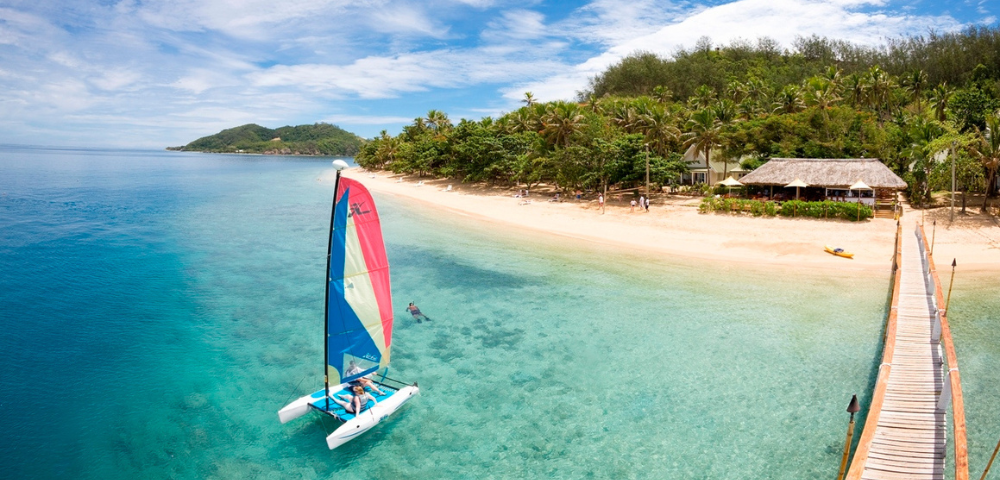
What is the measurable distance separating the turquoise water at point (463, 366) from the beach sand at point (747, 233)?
2.03m

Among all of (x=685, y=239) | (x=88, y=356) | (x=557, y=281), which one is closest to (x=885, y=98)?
(x=685, y=239)

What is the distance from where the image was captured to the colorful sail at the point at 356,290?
38.0 ft

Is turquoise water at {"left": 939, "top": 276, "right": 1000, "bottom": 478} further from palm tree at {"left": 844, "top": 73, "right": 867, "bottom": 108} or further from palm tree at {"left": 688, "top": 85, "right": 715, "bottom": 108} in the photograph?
palm tree at {"left": 688, "top": 85, "right": 715, "bottom": 108}

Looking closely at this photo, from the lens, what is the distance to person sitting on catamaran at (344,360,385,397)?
515 inches

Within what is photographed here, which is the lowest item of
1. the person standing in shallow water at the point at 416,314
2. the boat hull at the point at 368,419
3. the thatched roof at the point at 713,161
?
the boat hull at the point at 368,419

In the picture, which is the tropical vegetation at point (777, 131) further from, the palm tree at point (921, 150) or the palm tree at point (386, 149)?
the palm tree at point (386, 149)

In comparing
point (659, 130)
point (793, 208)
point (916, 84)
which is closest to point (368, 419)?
point (793, 208)

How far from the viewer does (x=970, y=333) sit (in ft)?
59.5

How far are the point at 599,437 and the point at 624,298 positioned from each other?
10838 mm

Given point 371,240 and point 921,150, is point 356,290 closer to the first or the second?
point 371,240

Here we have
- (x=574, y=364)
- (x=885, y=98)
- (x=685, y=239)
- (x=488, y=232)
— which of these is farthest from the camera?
(x=885, y=98)

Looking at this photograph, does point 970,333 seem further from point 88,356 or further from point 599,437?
point 88,356

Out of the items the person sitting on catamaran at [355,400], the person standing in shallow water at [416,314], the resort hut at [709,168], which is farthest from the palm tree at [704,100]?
the person sitting on catamaran at [355,400]

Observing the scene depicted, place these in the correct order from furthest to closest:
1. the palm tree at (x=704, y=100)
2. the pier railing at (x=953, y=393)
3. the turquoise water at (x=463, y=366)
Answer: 1. the palm tree at (x=704, y=100)
2. the turquoise water at (x=463, y=366)
3. the pier railing at (x=953, y=393)
